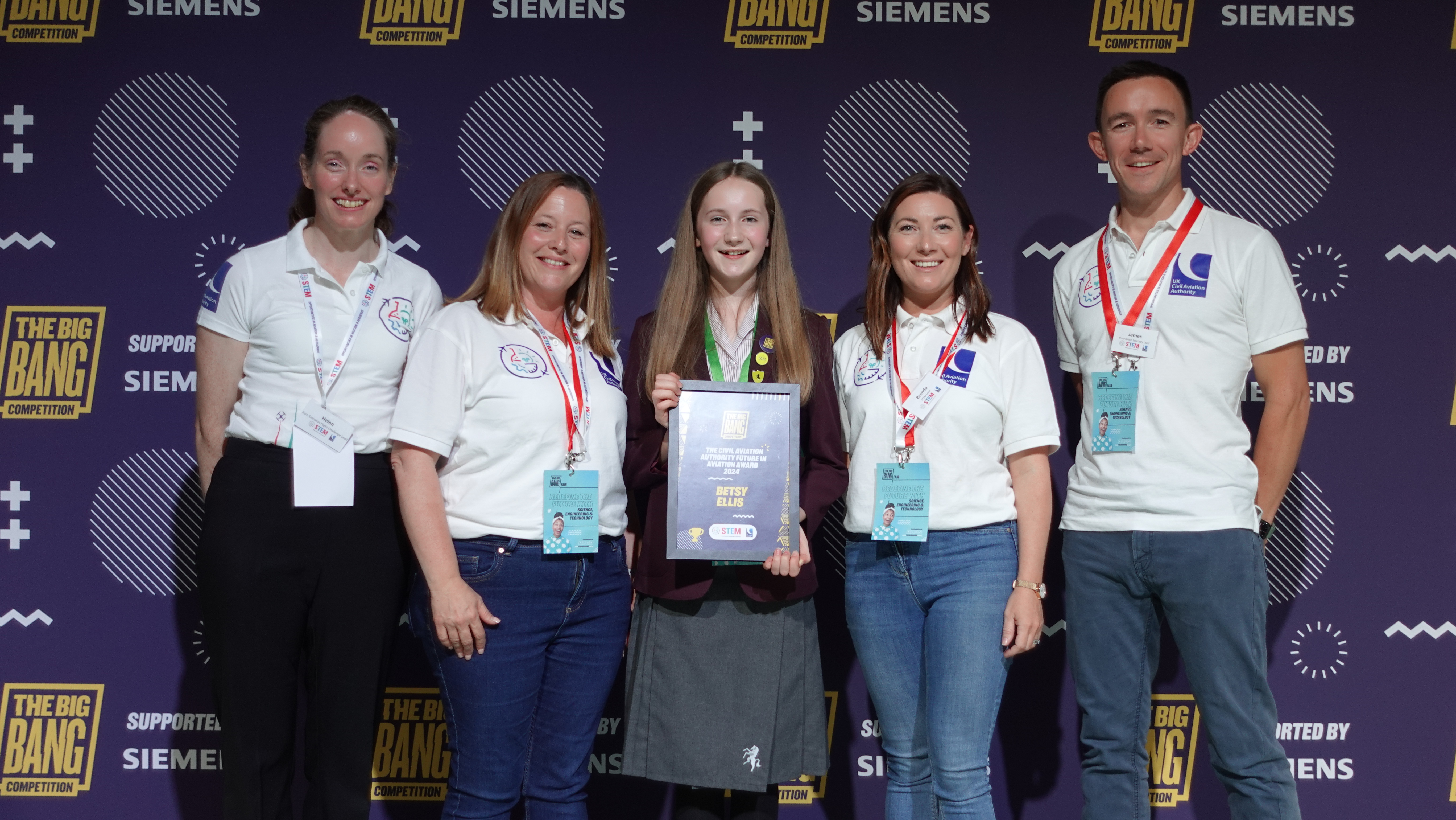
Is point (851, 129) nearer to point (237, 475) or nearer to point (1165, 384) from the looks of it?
point (1165, 384)

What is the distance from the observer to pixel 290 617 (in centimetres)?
228

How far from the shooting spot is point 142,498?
10.4ft

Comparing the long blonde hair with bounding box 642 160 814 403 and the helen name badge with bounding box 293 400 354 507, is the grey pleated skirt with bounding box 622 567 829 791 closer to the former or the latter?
the long blonde hair with bounding box 642 160 814 403

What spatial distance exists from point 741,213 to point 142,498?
2.29 meters

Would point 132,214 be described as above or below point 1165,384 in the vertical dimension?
above

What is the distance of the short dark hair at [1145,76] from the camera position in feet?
8.45

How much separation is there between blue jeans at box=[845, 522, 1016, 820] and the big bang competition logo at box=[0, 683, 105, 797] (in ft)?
8.52

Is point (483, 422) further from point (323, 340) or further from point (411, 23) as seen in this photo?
point (411, 23)

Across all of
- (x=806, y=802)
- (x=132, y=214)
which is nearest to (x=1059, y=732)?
(x=806, y=802)

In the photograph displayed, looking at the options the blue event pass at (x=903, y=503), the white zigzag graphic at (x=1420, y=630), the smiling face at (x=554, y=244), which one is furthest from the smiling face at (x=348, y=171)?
the white zigzag graphic at (x=1420, y=630)

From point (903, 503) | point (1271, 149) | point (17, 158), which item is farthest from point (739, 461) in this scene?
point (17, 158)

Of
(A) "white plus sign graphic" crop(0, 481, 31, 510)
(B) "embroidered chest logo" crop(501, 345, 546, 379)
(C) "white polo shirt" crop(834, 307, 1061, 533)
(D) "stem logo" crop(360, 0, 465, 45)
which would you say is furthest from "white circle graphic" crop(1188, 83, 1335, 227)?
(A) "white plus sign graphic" crop(0, 481, 31, 510)

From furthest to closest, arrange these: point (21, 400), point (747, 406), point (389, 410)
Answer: point (21, 400), point (389, 410), point (747, 406)

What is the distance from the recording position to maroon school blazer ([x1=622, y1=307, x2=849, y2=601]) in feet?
7.28
